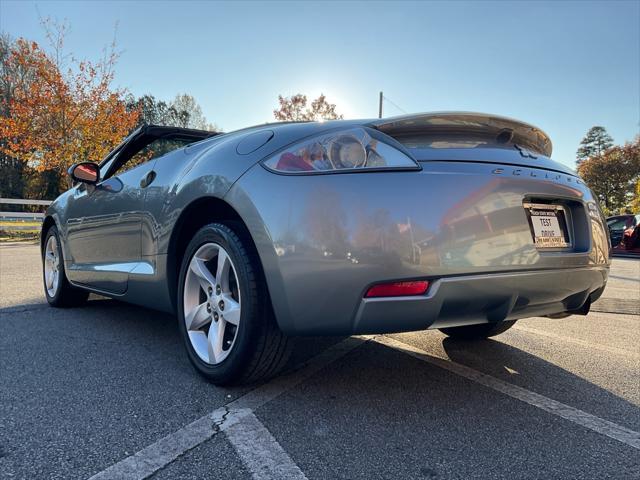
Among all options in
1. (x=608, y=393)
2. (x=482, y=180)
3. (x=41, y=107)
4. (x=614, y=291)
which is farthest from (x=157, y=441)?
(x=41, y=107)

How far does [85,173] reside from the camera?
330 cm

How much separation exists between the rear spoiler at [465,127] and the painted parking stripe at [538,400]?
117cm

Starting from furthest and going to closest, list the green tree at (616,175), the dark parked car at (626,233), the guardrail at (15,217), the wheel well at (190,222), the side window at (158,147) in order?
the green tree at (616,175) → the guardrail at (15,217) → the dark parked car at (626,233) → the side window at (158,147) → the wheel well at (190,222)

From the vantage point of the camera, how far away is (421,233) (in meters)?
1.66

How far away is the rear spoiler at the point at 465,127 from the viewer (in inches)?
73.5

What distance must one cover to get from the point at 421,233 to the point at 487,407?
86 cm

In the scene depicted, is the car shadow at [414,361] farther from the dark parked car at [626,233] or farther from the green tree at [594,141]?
the green tree at [594,141]

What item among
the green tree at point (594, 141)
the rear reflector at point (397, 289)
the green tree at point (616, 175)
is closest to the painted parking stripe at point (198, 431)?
the rear reflector at point (397, 289)

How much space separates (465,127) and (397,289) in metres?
0.84

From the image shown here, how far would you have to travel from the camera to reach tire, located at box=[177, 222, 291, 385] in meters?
1.89

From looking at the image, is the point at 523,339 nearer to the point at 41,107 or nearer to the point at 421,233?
the point at 421,233

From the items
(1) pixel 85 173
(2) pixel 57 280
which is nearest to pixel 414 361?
(1) pixel 85 173

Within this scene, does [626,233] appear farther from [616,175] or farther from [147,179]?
[616,175]

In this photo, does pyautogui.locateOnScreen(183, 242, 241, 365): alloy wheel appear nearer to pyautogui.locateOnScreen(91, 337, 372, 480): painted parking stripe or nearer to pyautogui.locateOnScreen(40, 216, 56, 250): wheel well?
pyautogui.locateOnScreen(91, 337, 372, 480): painted parking stripe
